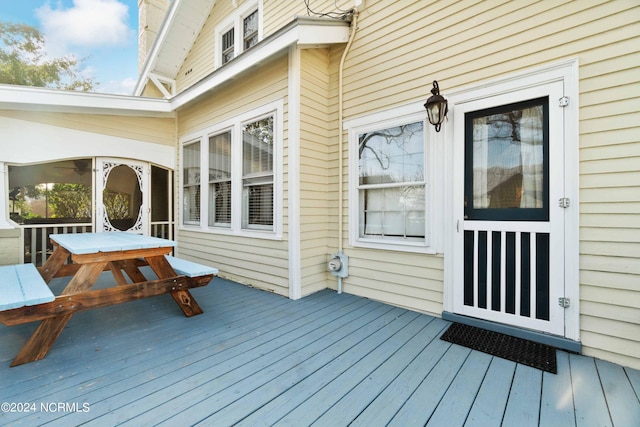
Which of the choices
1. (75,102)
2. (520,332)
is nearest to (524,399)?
(520,332)

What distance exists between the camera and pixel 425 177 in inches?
116

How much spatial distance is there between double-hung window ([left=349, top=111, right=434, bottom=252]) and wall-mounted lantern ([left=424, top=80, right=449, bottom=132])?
0.71 feet

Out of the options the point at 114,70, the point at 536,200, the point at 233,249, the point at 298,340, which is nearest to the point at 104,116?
the point at 233,249

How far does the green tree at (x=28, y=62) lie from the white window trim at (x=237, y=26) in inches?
645

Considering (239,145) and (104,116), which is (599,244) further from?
(104,116)

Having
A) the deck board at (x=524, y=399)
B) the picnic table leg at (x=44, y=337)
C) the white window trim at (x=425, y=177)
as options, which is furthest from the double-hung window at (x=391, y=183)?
the picnic table leg at (x=44, y=337)

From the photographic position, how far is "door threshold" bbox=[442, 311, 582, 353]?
7.13 feet

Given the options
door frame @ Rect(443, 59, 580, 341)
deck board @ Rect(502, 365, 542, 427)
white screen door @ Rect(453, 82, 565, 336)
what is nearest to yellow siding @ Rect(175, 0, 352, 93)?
door frame @ Rect(443, 59, 580, 341)

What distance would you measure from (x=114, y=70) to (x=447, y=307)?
949 inches

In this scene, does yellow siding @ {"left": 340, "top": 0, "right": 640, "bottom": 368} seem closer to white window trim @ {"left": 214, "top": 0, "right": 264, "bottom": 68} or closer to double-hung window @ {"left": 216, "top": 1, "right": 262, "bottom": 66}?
white window trim @ {"left": 214, "top": 0, "right": 264, "bottom": 68}

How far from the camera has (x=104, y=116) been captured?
187 inches

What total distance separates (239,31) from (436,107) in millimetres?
4699

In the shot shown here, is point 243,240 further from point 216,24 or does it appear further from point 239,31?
point 216,24

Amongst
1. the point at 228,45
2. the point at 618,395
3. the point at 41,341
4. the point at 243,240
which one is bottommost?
the point at 618,395
